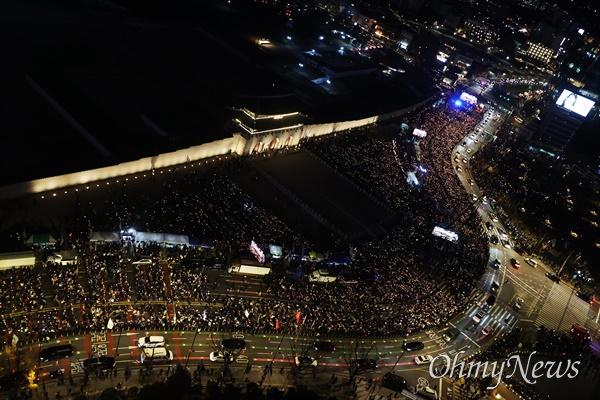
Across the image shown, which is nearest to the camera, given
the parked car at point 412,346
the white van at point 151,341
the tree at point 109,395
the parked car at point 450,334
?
the tree at point 109,395

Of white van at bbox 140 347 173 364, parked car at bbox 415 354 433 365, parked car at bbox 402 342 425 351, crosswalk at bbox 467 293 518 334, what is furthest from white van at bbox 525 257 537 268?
white van at bbox 140 347 173 364

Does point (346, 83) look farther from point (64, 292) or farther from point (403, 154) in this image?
point (64, 292)

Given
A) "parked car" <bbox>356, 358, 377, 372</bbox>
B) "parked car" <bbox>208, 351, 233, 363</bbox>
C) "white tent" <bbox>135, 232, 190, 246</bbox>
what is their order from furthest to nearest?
"white tent" <bbox>135, 232, 190, 246</bbox> < "parked car" <bbox>356, 358, 377, 372</bbox> < "parked car" <bbox>208, 351, 233, 363</bbox>

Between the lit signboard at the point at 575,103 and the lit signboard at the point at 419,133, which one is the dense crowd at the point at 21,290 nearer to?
the lit signboard at the point at 419,133

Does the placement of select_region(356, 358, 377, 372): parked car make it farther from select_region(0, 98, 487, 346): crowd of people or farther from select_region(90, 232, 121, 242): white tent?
select_region(90, 232, 121, 242): white tent

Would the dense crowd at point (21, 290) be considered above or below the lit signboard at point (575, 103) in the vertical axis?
below

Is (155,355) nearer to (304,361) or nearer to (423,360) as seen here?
(304,361)

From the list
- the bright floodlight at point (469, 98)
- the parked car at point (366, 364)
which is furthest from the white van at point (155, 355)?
the bright floodlight at point (469, 98)

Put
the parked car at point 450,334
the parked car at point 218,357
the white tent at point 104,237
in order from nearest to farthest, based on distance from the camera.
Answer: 1. the parked car at point 218,357
2. the white tent at point 104,237
3. the parked car at point 450,334
